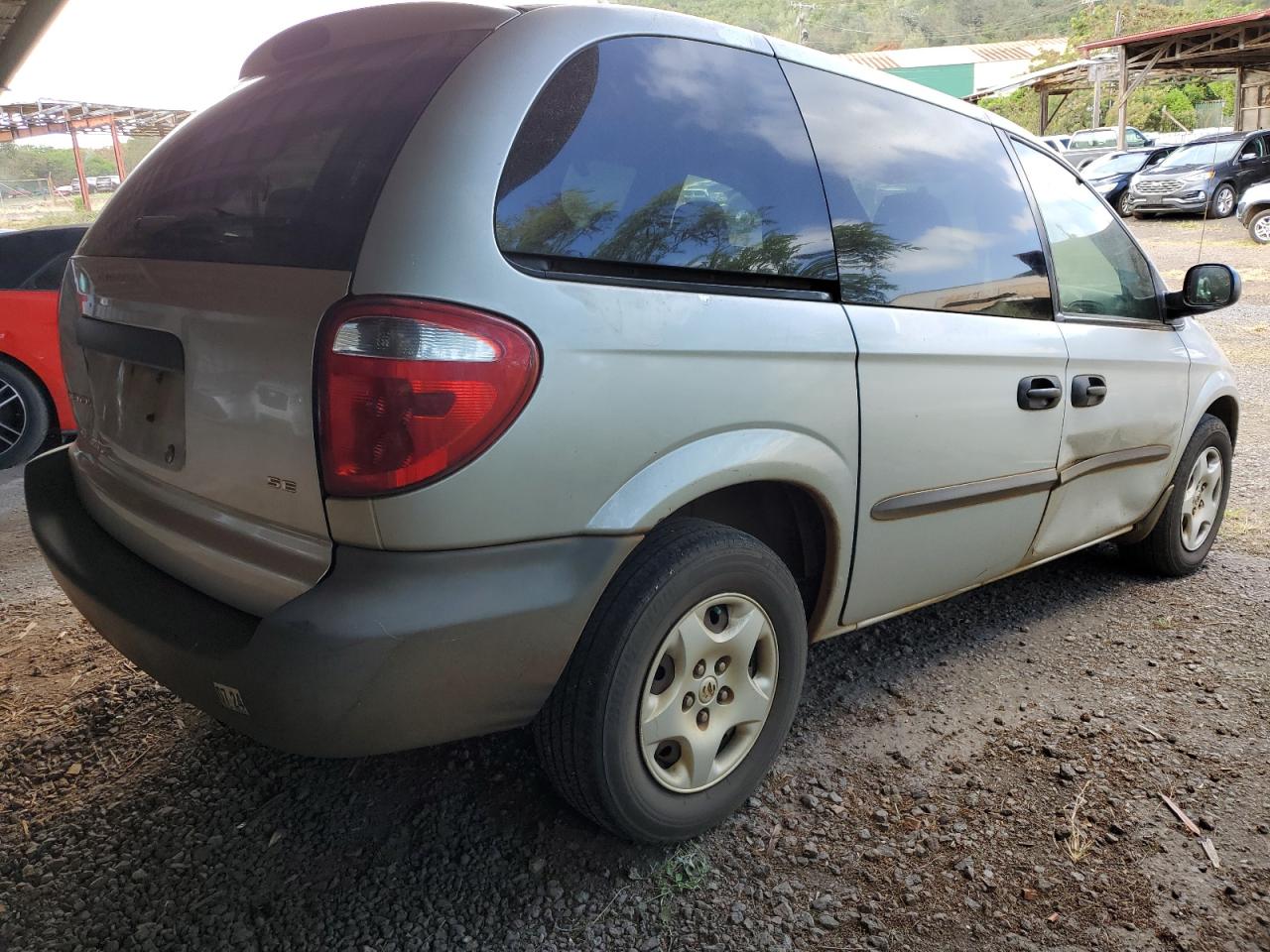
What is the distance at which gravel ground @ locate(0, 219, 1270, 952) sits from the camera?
1.91 metres

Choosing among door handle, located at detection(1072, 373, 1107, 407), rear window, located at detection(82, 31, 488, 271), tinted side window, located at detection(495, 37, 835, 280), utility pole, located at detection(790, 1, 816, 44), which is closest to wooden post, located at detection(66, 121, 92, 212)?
rear window, located at detection(82, 31, 488, 271)

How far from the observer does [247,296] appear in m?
1.77

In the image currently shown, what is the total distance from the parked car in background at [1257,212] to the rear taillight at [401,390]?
16856 millimetres

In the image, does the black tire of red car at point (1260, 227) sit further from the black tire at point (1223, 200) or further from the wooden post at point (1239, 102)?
the wooden post at point (1239, 102)

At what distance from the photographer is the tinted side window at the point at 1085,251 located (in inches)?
122

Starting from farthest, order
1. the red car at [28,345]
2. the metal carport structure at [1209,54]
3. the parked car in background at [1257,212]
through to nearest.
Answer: the metal carport structure at [1209,54]
the parked car in background at [1257,212]
the red car at [28,345]

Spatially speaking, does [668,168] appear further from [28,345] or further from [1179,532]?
[28,345]

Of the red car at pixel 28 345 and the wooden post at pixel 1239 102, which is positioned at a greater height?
the wooden post at pixel 1239 102

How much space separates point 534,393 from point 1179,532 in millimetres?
3093

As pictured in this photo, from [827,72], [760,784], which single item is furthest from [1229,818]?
[827,72]

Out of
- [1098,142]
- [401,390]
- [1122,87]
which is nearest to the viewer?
[401,390]

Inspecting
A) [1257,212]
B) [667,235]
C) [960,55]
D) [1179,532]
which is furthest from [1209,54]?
[960,55]

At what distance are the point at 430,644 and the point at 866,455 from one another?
1.18m

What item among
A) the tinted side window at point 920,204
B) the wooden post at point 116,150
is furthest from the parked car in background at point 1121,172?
the wooden post at point 116,150
